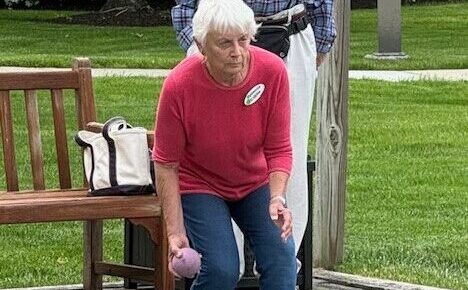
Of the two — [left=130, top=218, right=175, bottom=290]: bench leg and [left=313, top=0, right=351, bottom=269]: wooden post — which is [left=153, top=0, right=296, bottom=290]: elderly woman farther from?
[left=313, top=0, right=351, bottom=269]: wooden post

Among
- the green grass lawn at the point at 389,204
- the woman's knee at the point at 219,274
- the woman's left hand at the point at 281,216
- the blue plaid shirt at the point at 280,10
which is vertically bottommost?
the green grass lawn at the point at 389,204

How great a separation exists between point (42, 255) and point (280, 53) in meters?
2.19

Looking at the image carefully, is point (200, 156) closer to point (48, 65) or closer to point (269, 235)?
point (269, 235)

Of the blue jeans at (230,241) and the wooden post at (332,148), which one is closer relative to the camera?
the blue jeans at (230,241)

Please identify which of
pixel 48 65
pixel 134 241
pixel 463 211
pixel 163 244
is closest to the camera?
pixel 163 244

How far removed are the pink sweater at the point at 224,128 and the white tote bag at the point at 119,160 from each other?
0.66 metres

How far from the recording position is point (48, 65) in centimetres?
1739

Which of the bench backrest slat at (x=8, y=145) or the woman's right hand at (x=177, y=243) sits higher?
the bench backrest slat at (x=8, y=145)

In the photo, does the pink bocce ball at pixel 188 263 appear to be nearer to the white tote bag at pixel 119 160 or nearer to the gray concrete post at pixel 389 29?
the white tote bag at pixel 119 160

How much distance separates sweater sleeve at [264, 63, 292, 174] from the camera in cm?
448

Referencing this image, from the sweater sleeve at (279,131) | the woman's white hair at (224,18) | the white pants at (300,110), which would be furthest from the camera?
the white pants at (300,110)

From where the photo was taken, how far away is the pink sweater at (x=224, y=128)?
4.39 meters

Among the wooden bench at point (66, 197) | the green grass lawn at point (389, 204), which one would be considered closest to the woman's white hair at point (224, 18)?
the wooden bench at point (66, 197)

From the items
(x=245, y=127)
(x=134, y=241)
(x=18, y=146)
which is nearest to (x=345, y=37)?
(x=134, y=241)
